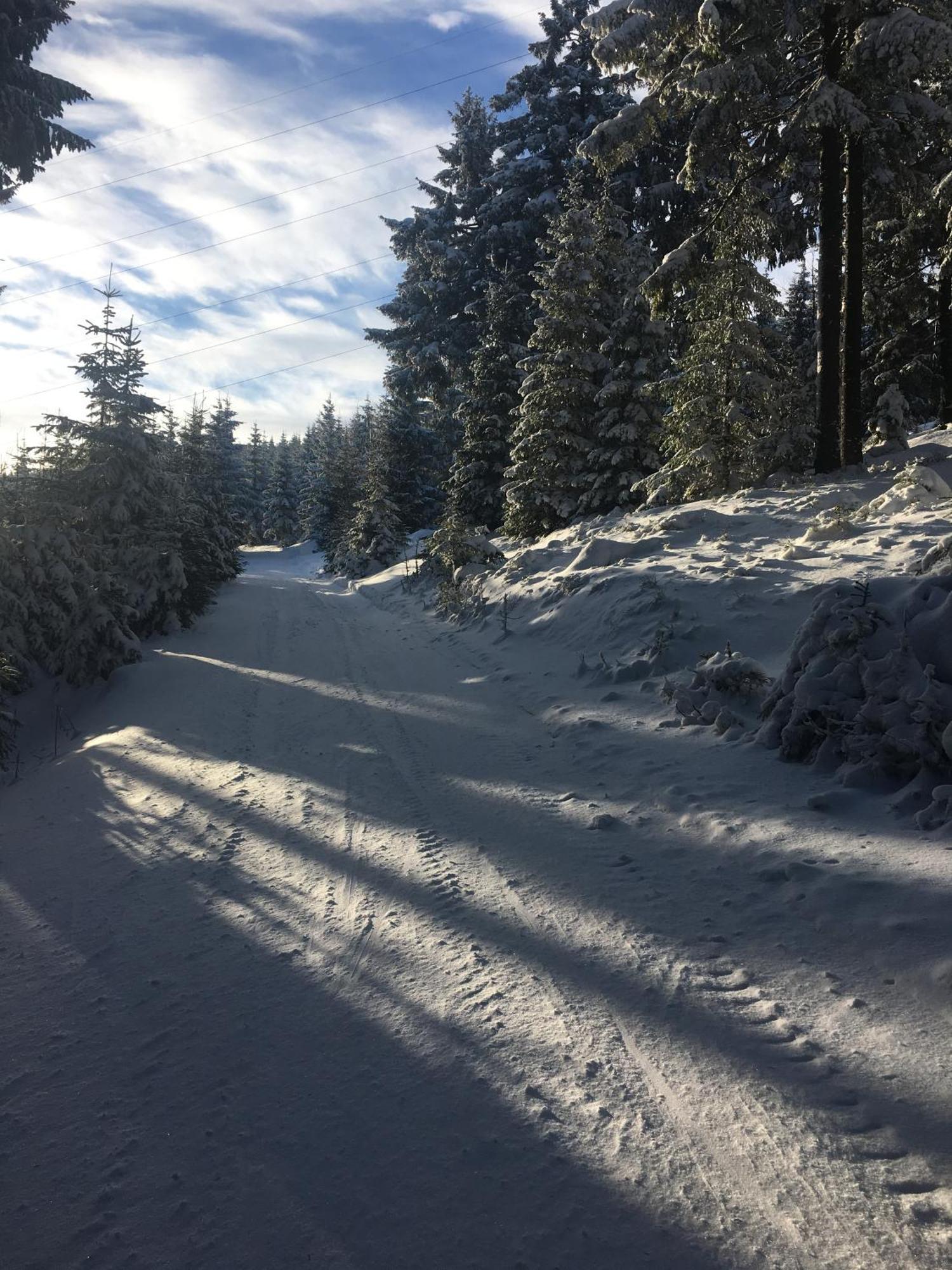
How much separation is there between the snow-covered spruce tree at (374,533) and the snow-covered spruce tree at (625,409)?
14565mm

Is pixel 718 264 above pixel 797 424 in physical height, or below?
above

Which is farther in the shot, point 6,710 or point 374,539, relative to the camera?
point 374,539

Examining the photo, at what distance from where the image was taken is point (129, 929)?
3.81 m

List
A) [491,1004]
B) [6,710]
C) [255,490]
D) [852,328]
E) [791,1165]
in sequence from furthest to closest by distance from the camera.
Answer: [255,490] → [852,328] → [6,710] → [491,1004] → [791,1165]

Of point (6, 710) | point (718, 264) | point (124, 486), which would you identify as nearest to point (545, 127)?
point (718, 264)

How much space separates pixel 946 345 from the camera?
1513cm

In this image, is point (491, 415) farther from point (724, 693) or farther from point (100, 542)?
point (724, 693)

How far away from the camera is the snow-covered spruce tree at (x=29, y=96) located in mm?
18234

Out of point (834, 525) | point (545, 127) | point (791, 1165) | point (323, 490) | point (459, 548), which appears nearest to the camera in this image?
point (791, 1165)

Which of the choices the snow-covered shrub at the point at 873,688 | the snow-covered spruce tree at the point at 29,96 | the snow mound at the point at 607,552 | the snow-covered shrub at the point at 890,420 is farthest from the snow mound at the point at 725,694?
the snow-covered spruce tree at the point at 29,96

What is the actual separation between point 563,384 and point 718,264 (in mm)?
4996

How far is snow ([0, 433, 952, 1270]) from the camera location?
2043 millimetres

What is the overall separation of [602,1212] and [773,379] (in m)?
16.4

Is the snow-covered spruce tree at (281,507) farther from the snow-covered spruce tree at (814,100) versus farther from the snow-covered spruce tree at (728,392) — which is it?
the snow-covered spruce tree at (814,100)
